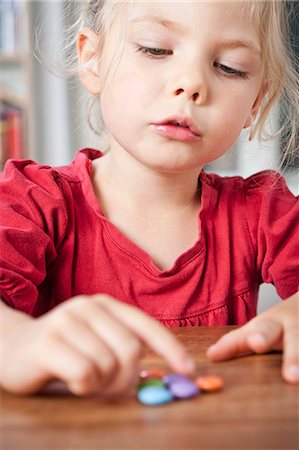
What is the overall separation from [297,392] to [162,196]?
630 millimetres

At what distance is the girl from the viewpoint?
1.00 m

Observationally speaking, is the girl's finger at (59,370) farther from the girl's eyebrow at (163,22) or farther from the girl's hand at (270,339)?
the girl's eyebrow at (163,22)

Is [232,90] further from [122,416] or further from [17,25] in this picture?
[17,25]

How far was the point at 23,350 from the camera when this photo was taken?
0.61 m

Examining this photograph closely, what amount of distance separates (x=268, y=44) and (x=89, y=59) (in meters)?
0.30

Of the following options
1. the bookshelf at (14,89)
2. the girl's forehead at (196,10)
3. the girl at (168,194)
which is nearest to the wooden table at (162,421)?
the girl at (168,194)

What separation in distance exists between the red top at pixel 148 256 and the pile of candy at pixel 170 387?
40 centimetres

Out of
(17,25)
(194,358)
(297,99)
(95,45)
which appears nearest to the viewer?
(194,358)

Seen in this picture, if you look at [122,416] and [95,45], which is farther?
[95,45]

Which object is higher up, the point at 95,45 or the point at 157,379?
the point at 95,45

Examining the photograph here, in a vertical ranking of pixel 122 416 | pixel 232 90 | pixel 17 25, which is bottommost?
pixel 17 25

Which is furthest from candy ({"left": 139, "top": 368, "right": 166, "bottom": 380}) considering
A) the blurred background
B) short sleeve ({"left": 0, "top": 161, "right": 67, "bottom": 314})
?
the blurred background

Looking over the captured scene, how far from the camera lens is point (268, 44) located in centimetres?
113

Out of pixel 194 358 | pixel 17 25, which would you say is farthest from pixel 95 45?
pixel 17 25
